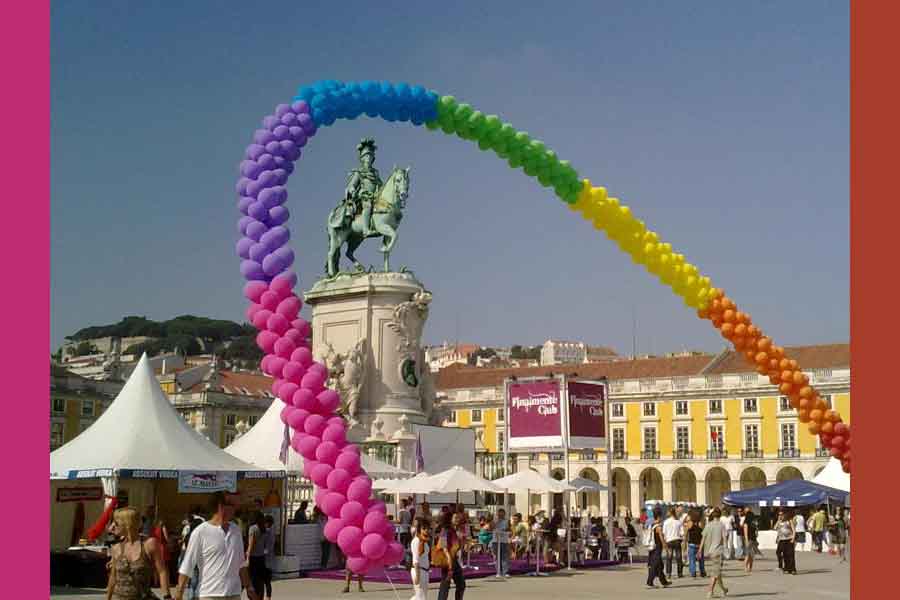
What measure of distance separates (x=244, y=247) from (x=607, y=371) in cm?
6724

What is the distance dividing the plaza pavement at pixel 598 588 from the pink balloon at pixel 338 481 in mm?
5761

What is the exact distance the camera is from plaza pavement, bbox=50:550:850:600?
659 inches

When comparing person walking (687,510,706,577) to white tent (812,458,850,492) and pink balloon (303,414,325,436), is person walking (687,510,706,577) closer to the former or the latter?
white tent (812,458,850,492)

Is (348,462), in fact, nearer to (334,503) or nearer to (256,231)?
(334,503)

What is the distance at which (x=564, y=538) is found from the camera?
24.5 meters

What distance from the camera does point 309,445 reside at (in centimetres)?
1021

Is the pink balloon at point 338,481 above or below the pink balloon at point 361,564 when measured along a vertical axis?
above

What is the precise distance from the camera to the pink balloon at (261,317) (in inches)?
421

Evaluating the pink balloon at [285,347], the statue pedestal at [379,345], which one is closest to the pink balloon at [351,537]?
the pink balloon at [285,347]

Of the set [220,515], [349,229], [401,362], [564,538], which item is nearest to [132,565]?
[220,515]

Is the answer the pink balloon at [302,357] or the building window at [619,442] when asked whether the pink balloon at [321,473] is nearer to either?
the pink balloon at [302,357]

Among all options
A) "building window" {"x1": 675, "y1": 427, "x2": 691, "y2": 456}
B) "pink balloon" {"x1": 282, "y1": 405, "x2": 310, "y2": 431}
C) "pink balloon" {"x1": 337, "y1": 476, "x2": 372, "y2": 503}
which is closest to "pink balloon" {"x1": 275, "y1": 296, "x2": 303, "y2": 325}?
"pink balloon" {"x1": 282, "y1": 405, "x2": 310, "y2": 431}

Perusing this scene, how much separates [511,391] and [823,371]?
4469cm

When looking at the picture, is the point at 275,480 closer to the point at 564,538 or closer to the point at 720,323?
the point at 564,538
